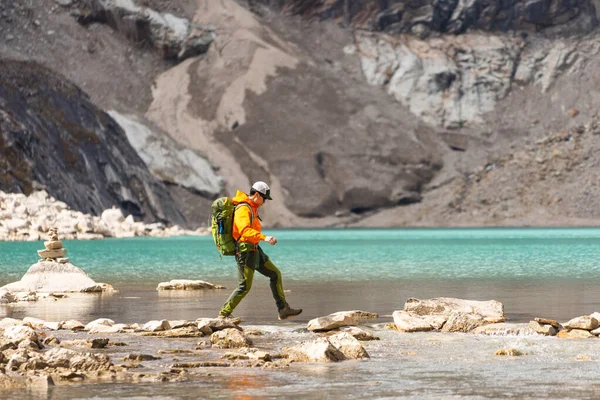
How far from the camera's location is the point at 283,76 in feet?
357

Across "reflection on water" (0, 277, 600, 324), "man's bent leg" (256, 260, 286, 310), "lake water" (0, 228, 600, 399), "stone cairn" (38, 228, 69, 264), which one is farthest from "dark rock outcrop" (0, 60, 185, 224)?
"man's bent leg" (256, 260, 286, 310)

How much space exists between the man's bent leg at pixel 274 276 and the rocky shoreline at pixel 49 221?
4615 centimetres

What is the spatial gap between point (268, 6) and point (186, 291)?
106 m

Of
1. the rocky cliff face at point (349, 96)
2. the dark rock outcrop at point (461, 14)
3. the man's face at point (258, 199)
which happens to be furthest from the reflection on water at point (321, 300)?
the dark rock outcrop at point (461, 14)

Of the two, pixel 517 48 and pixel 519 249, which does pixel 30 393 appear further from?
pixel 517 48

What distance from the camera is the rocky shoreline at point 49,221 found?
6103cm

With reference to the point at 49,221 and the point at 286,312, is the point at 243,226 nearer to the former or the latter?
the point at 286,312

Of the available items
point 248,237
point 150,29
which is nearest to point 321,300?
point 248,237

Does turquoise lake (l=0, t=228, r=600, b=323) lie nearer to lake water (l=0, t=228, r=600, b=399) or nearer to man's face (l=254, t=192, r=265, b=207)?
lake water (l=0, t=228, r=600, b=399)

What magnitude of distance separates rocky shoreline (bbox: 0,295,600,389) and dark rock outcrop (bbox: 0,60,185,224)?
5723 centimetres

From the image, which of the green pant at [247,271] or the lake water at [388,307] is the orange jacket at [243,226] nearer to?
the green pant at [247,271]

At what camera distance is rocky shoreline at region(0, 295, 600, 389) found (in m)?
10.4

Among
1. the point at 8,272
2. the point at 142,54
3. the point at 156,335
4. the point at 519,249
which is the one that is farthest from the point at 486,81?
the point at 156,335

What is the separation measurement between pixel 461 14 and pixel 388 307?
354 ft
